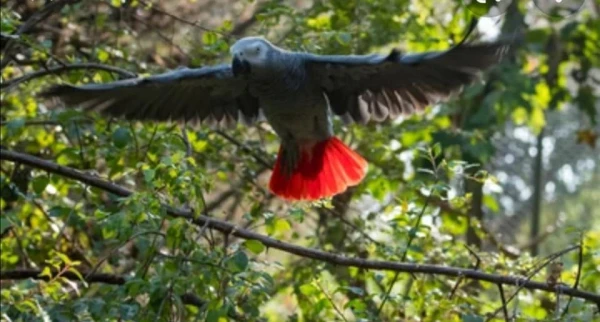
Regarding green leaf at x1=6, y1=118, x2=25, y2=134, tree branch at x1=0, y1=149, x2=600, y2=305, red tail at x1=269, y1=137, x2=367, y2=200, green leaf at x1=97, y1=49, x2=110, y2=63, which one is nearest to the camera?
tree branch at x1=0, y1=149, x2=600, y2=305

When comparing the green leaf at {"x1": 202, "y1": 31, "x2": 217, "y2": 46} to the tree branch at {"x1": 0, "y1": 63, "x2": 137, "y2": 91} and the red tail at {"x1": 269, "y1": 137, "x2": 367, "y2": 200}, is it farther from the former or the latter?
the red tail at {"x1": 269, "y1": 137, "x2": 367, "y2": 200}

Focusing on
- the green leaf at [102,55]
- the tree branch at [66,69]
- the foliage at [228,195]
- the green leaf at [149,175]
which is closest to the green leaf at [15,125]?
the foliage at [228,195]

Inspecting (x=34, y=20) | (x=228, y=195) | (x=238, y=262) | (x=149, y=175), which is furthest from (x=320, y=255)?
(x=228, y=195)

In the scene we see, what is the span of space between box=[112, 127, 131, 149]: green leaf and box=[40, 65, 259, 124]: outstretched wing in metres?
0.20

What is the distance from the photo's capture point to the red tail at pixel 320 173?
3711 mm

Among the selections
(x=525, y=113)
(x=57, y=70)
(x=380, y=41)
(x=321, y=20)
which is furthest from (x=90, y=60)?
(x=525, y=113)

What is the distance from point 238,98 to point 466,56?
107 centimetres

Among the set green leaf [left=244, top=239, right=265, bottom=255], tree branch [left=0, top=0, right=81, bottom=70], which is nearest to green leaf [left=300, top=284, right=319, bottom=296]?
green leaf [left=244, top=239, right=265, bottom=255]

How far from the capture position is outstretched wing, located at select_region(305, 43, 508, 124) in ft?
9.83

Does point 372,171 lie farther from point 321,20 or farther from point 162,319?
point 162,319

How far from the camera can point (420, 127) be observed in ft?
14.3

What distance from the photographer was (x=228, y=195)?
181 inches

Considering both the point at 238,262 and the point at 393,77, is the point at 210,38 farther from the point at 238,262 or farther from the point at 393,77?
the point at 238,262

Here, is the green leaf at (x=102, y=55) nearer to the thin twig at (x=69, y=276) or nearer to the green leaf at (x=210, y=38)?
the green leaf at (x=210, y=38)
